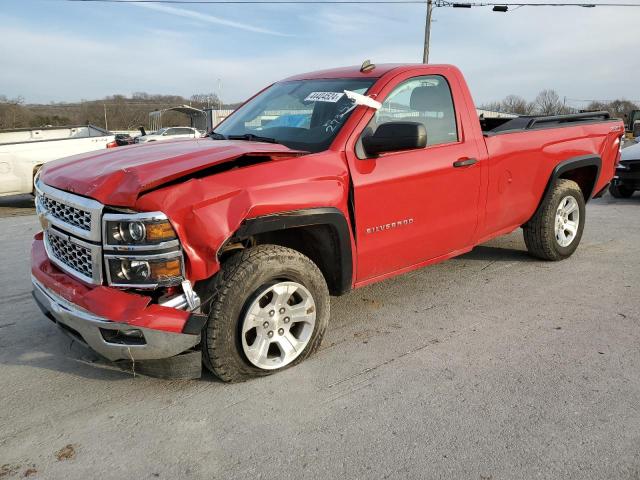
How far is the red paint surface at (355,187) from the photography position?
104 inches

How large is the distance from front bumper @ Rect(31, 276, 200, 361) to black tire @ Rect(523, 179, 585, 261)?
3.74m

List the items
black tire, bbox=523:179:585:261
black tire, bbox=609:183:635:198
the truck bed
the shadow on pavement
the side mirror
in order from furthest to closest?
black tire, bbox=609:183:635:198
the shadow on pavement
black tire, bbox=523:179:585:261
the truck bed
the side mirror

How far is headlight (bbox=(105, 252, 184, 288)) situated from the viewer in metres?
2.60

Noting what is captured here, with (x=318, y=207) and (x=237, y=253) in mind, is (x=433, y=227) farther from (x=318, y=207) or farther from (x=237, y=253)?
(x=237, y=253)

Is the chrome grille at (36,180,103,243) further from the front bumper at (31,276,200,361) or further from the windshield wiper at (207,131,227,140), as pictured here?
the windshield wiper at (207,131,227,140)

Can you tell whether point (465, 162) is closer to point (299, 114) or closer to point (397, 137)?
point (397, 137)

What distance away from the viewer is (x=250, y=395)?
2.91 meters

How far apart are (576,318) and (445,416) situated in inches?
72.4

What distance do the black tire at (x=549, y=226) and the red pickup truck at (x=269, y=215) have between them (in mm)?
604

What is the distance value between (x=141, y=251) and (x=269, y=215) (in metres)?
0.71

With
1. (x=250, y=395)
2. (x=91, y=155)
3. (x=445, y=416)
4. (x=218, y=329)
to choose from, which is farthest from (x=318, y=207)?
(x=91, y=155)

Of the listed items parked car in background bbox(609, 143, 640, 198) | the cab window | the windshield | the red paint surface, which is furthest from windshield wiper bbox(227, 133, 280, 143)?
parked car in background bbox(609, 143, 640, 198)

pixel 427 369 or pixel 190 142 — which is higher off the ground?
pixel 190 142

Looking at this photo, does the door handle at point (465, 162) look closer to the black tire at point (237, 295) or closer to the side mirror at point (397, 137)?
the side mirror at point (397, 137)
